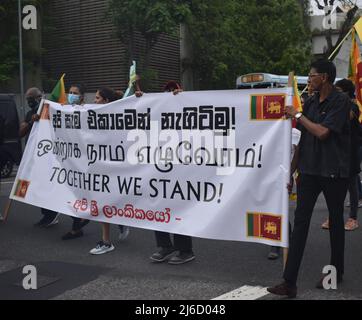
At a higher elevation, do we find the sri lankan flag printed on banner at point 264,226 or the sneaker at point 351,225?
the sri lankan flag printed on banner at point 264,226

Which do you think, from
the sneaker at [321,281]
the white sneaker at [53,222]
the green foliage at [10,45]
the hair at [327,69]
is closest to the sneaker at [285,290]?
the sneaker at [321,281]

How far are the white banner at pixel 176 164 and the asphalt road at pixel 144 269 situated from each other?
417 millimetres

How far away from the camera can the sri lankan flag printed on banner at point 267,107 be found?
4.61 metres

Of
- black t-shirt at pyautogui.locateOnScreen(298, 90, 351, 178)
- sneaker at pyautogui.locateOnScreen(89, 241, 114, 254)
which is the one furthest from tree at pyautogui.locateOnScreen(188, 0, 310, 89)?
black t-shirt at pyautogui.locateOnScreen(298, 90, 351, 178)

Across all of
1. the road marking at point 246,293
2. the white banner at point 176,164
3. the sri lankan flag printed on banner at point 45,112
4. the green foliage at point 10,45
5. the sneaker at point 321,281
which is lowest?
the road marking at point 246,293

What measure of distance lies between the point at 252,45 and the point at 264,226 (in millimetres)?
23153

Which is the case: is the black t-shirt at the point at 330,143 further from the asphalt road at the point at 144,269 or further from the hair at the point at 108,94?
the hair at the point at 108,94

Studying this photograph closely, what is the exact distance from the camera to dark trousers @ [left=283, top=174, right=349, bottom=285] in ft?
14.2

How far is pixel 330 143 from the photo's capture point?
14.2ft

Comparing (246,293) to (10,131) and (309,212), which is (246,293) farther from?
(10,131)

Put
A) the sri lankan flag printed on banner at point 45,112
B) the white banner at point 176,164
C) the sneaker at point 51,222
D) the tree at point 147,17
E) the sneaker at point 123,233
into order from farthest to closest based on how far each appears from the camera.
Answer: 1. the tree at point 147,17
2. the sneaker at point 51,222
3. the sri lankan flag printed on banner at point 45,112
4. the sneaker at point 123,233
5. the white banner at point 176,164

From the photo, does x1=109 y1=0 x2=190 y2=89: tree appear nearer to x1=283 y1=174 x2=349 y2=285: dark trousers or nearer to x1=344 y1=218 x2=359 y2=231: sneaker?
x1=344 y1=218 x2=359 y2=231: sneaker

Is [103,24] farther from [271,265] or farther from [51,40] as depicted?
[271,265]

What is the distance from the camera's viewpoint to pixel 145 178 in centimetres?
551
